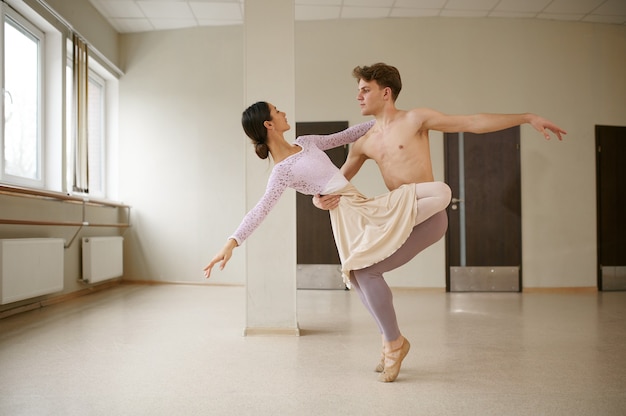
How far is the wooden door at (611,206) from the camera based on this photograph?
657cm

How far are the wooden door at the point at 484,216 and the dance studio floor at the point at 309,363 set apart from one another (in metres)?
1.49

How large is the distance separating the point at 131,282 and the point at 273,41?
4.47 m

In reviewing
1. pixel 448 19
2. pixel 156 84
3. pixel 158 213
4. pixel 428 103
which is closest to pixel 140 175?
pixel 158 213

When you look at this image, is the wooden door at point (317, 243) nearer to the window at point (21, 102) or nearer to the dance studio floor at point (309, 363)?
the dance studio floor at point (309, 363)

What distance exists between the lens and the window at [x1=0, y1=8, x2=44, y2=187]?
4.74m

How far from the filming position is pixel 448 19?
6668 millimetres

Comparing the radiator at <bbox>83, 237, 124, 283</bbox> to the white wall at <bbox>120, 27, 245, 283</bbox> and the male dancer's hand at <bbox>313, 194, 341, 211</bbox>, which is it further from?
the male dancer's hand at <bbox>313, 194, 341, 211</bbox>

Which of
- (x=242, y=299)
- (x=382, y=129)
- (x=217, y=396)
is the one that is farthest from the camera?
(x=242, y=299)

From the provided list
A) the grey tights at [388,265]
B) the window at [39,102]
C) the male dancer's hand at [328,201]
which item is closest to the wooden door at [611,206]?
the grey tights at [388,265]

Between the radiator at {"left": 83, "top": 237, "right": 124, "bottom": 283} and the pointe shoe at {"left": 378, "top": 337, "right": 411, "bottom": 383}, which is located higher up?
the radiator at {"left": 83, "top": 237, "right": 124, "bottom": 283}

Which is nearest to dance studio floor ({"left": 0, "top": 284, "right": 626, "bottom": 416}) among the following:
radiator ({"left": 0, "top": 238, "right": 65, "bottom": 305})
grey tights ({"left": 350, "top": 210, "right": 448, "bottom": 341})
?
radiator ({"left": 0, "top": 238, "right": 65, "bottom": 305})

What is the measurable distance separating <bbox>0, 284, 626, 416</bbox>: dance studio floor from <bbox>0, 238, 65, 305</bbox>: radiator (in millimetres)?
227

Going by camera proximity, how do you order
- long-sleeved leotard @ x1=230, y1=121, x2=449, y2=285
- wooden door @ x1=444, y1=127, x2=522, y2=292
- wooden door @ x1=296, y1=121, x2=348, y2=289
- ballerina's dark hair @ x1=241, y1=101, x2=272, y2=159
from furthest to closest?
wooden door @ x1=296, y1=121, x2=348, y2=289, wooden door @ x1=444, y1=127, x2=522, y2=292, ballerina's dark hair @ x1=241, y1=101, x2=272, y2=159, long-sleeved leotard @ x1=230, y1=121, x2=449, y2=285

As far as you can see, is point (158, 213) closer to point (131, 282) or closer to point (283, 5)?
point (131, 282)
